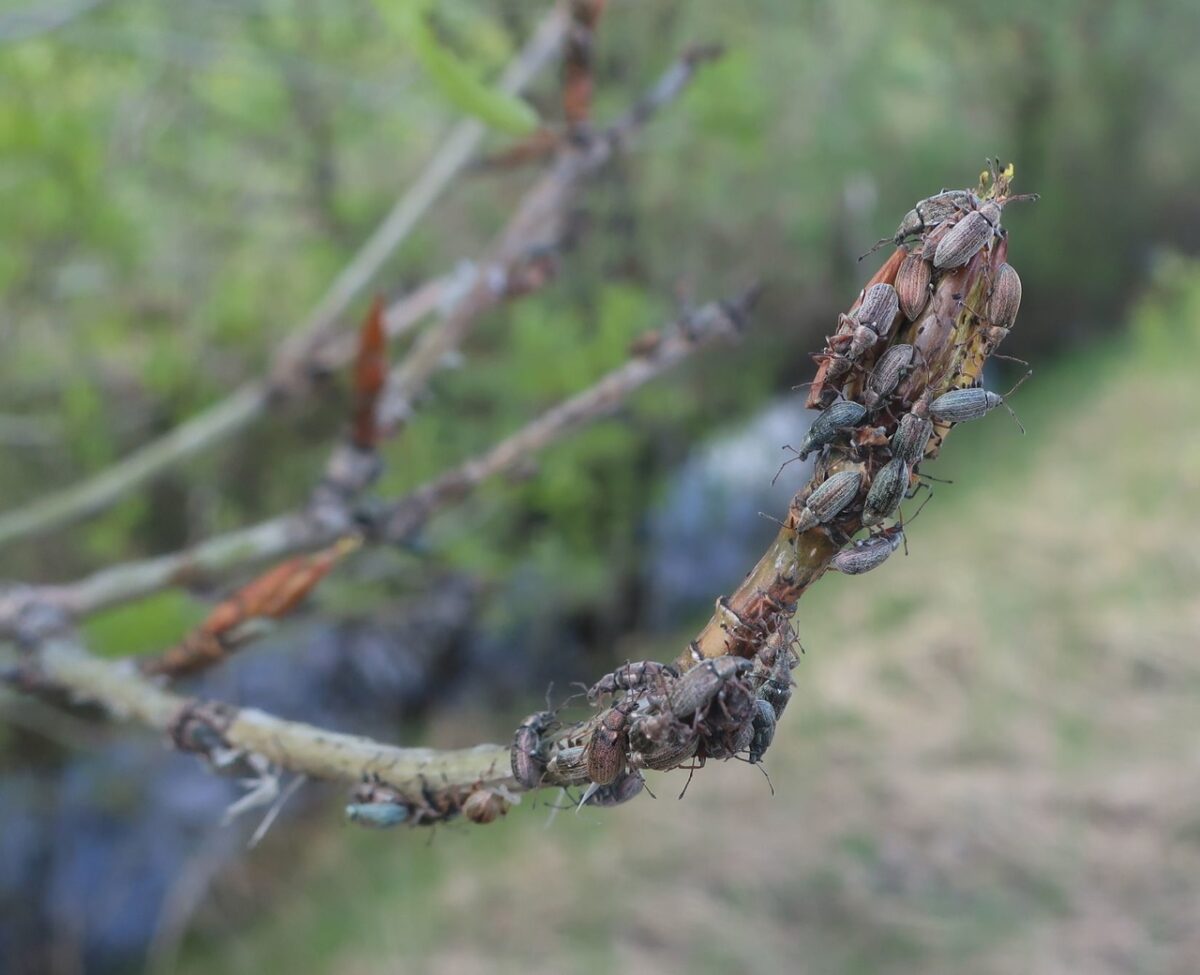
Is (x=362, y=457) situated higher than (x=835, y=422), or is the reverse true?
(x=362, y=457)

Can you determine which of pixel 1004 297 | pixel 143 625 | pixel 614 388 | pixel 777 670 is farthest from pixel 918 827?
pixel 1004 297

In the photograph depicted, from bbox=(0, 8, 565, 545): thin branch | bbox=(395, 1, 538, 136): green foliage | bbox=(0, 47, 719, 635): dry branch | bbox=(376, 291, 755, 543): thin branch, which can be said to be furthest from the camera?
bbox=(0, 8, 565, 545): thin branch

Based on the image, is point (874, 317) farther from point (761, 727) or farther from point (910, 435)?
point (761, 727)

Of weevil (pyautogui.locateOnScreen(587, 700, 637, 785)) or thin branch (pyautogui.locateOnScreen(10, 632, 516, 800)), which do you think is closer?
weevil (pyautogui.locateOnScreen(587, 700, 637, 785))

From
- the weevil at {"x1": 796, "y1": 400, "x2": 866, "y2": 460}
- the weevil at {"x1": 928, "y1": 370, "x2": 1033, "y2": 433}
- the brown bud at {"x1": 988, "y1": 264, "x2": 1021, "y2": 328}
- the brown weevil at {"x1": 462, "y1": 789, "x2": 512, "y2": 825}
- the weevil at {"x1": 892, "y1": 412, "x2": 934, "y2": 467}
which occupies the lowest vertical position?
the brown weevil at {"x1": 462, "y1": 789, "x2": 512, "y2": 825}

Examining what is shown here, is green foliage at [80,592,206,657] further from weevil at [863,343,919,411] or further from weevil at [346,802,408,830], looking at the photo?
weevil at [863,343,919,411]

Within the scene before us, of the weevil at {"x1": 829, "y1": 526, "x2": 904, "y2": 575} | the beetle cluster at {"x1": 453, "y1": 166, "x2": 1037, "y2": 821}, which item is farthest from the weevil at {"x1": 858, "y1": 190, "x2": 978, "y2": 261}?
the weevil at {"x1": 829, "y1": 526, "x2": 904, "y2": 575}
